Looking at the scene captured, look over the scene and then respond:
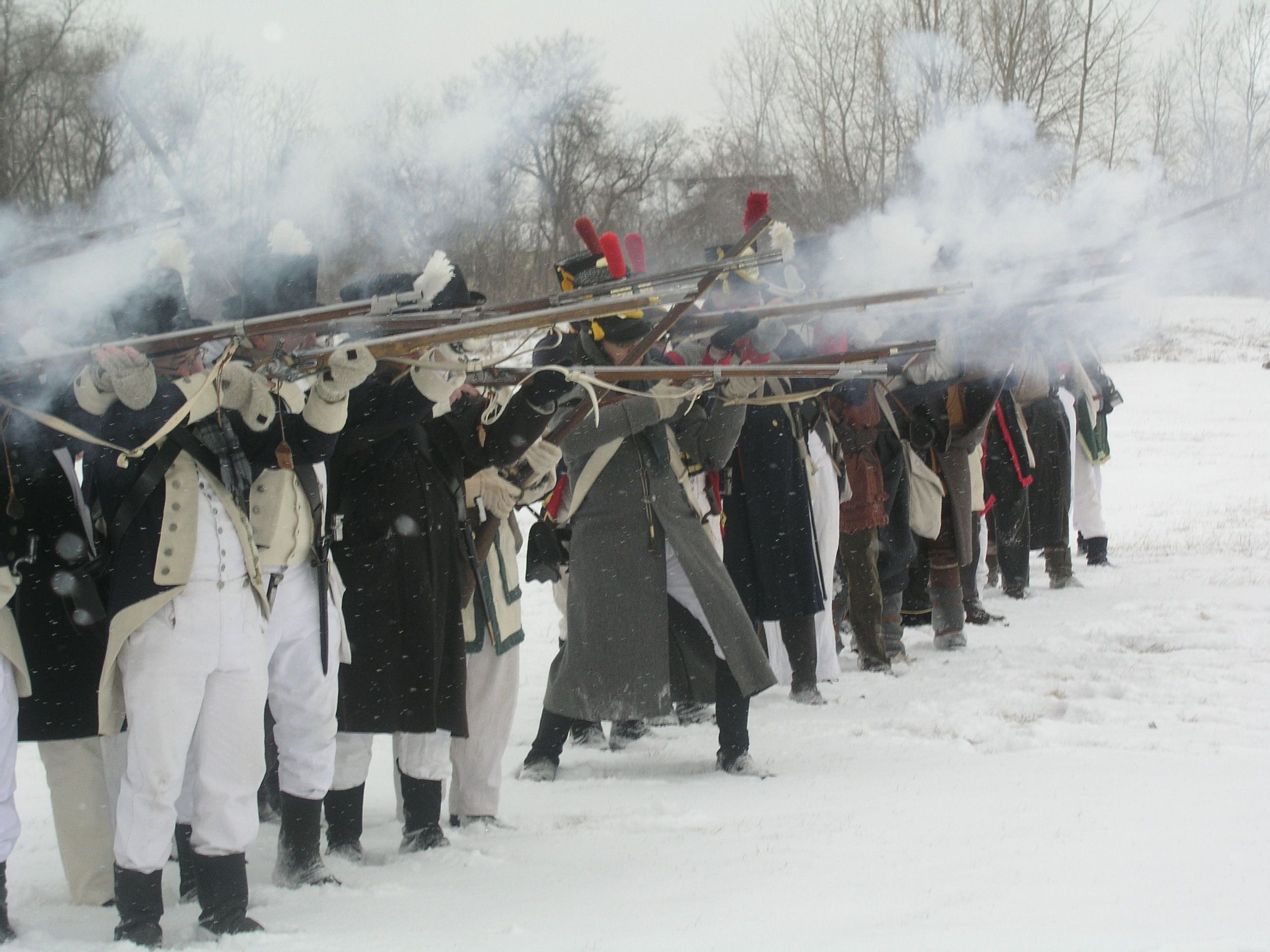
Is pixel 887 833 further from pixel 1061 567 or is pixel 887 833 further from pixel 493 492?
pixel 1061 567

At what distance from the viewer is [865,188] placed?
1661 cm

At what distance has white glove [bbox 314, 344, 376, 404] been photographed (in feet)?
12.4

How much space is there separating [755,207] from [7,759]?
12.5 ft

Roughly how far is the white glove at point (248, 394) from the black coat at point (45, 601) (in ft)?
1.49

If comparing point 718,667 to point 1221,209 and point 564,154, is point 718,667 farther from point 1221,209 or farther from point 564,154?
point 1221,209

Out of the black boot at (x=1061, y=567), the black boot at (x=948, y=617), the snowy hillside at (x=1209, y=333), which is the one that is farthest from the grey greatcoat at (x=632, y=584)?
the snowy hillside at (x=1209, y=333)

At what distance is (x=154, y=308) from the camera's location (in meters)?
3.93

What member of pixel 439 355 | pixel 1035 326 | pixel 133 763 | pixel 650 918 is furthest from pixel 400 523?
pixel 1035 326

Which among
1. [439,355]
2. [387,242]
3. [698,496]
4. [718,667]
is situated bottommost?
[718,667]

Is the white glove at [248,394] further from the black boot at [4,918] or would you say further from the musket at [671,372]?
the black boot at [4,918]

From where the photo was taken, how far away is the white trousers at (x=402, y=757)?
4.38m

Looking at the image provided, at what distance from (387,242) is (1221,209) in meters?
4.25

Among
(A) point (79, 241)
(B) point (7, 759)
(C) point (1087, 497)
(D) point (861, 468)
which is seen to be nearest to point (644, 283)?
(A) point (79, 241)

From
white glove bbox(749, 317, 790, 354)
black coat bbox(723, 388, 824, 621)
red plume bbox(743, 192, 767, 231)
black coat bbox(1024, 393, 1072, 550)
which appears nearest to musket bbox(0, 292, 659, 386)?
red plume bbox(743, 192, 767, 231)
